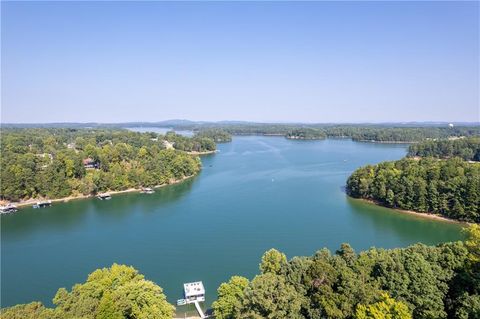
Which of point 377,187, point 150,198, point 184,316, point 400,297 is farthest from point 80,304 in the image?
point 377,187

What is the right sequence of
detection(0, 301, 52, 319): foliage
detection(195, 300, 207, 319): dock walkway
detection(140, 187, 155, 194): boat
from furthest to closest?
detection(140, 187, 155, 194): boat, detection(195, 300, 207, 319): dock walkway, detection(0, 301, 52, 319): foliage

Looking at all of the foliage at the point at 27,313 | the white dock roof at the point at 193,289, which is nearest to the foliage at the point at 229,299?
the white dock roof at the point at 193,289

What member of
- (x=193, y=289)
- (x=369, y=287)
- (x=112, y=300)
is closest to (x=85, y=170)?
(x=193, y=289)

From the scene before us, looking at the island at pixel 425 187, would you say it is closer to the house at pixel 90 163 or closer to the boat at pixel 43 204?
the boat at pixel 43 204

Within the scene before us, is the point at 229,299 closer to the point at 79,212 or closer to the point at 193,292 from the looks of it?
the point at 193,292

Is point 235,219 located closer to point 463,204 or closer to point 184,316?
point 184,316

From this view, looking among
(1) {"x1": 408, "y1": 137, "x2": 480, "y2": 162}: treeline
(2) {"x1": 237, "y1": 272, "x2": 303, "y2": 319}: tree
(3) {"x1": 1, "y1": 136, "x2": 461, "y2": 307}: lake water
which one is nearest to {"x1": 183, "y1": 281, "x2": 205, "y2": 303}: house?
(3) {"x1": 1, "y1": 136, "x2": 461, "y2": 307}: lake water

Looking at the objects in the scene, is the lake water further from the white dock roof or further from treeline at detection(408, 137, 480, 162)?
treeline at detection(408, 137, 480, 162)
